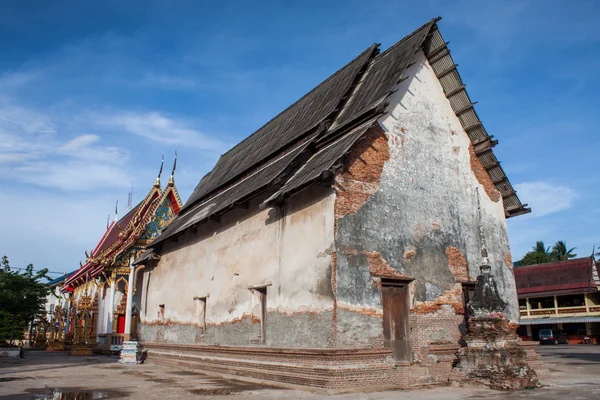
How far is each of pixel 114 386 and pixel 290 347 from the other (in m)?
4.05

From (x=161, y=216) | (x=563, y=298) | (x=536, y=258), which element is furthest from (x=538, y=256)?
(x=161, y=216)

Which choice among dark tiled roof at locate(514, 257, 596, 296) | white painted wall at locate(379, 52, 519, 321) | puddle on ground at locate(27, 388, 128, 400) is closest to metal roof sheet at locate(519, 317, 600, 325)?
dark tiled roof at locate(514, 257, 596, 296)

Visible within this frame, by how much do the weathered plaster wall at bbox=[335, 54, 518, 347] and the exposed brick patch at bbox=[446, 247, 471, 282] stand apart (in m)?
0.03

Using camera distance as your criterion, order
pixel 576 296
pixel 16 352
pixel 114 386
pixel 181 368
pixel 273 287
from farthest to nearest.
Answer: pixel 576 296, pixel 16 352, pixel 181 368, pixel 273 287, pixel 114 386

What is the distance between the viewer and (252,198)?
47.0ft

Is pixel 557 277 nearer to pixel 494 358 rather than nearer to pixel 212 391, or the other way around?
pixel 494 358

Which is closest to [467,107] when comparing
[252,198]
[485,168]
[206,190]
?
[485,168]

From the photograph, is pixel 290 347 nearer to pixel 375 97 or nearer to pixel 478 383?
pixel 478 383

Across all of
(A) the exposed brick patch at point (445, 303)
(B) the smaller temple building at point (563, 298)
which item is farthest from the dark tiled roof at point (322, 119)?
(B) the smaller temple building at point (563, 298)

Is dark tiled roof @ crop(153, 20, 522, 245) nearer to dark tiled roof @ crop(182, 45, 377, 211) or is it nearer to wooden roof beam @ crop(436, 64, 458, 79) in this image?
dark tiled roof @ crop(182, 45, 377, 211)

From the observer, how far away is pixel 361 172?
11766mm

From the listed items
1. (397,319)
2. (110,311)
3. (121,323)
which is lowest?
(121,323)

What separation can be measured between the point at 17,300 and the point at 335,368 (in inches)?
677

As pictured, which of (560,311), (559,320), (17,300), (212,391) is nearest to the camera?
(212,391)
